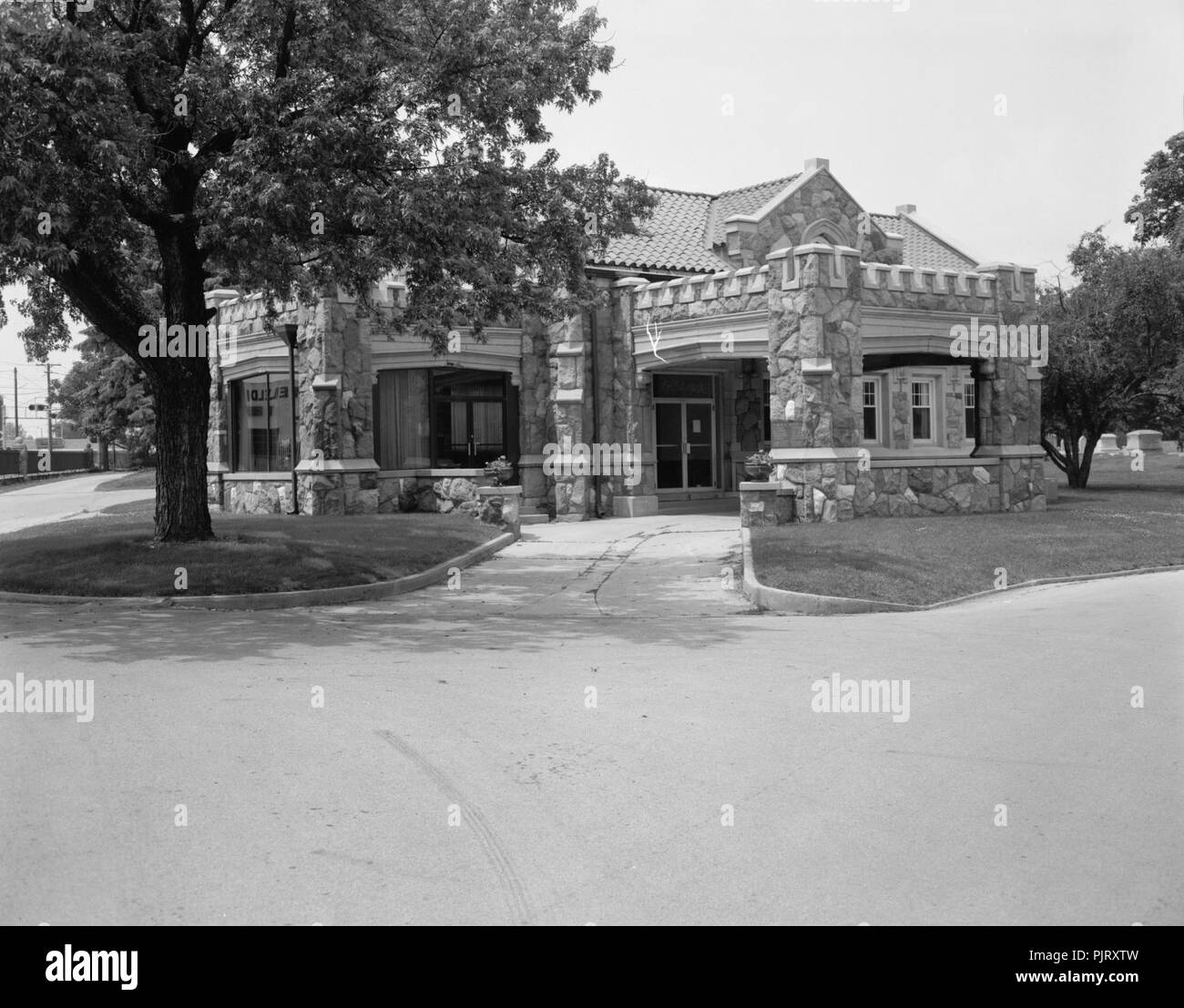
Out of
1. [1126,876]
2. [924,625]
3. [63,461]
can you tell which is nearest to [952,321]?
[924,625]

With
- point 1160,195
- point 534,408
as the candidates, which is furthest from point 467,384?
point 1160,195

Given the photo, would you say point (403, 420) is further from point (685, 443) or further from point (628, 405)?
point (685, 443)

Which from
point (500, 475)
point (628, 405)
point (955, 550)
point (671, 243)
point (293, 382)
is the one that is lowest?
point (955, 550)

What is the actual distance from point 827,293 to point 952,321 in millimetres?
3824

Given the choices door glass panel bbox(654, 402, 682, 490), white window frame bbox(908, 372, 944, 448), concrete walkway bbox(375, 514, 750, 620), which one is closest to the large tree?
concrete walkway bbox(375, 514, 750, 620)

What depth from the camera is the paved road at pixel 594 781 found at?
15.7 feet

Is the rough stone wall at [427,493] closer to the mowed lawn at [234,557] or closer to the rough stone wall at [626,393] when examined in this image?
the mowed lawn at [234,557]

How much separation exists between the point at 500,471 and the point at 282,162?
33.8 feet

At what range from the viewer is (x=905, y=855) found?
17.2ft

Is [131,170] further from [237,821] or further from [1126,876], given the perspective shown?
[1126,876]

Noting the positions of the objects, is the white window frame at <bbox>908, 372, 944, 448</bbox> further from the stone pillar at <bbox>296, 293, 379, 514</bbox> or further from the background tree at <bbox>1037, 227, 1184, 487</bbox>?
the stone pillar at <bbox>296, 293, 379, 514</bbox>

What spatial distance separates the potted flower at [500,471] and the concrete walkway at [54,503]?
1044 cm

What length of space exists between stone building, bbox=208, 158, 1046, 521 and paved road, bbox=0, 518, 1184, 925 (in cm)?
1134

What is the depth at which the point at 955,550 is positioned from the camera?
17609 mm
